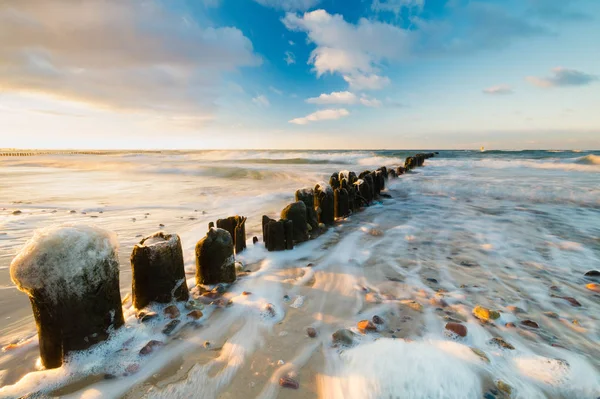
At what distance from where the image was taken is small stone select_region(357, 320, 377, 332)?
2.60 meters

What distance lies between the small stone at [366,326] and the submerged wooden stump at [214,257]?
169 centimetres

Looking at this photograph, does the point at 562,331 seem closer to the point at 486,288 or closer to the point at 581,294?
the point at 486,288

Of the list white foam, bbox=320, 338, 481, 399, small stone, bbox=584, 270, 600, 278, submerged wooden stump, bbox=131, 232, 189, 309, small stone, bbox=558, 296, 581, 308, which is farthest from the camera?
small stone, bbox=584, 270, 600, 278

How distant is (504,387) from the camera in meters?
1.97

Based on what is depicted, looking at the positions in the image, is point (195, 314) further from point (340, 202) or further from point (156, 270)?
point (340, 202)

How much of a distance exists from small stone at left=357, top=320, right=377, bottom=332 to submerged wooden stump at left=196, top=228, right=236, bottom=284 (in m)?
1.69

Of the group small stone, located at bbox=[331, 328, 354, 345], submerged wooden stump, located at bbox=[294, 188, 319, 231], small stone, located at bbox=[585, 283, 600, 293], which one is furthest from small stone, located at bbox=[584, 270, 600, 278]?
submerged wooden stump, located at bbox=[294, 188, 319, 231]

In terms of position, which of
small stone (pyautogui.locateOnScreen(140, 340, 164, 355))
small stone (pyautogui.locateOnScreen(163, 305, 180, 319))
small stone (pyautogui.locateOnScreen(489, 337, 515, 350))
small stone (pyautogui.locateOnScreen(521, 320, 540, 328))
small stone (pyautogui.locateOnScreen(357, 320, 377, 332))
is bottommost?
small stone (pyautogui.locateOnScreen(521, 320, 540, 328))

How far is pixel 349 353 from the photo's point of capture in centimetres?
230

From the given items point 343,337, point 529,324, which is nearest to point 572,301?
point 529,324

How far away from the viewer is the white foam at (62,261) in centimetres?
193

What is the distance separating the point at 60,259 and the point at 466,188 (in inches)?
547

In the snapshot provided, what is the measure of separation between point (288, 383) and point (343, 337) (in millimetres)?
636

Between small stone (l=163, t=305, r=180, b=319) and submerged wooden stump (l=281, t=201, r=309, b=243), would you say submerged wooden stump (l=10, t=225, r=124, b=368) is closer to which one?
small stone (l=163, t=305, r=180, b=319)
